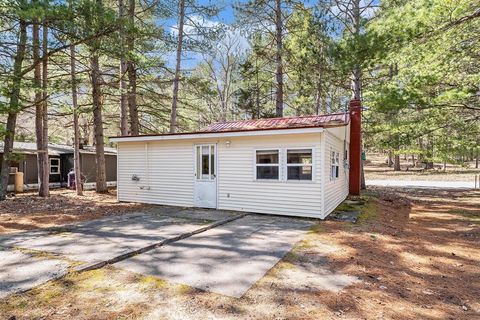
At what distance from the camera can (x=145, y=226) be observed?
22.4 ft

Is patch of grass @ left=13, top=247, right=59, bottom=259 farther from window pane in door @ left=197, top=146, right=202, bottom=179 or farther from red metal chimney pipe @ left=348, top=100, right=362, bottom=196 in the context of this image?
red metal chimney pipe @ left=348, top=100, right=362, bottom=196

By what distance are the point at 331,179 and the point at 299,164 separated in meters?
1.49

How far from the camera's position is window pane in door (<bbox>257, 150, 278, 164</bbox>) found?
823 cm

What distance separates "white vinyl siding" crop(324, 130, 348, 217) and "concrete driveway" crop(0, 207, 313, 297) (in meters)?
1.23

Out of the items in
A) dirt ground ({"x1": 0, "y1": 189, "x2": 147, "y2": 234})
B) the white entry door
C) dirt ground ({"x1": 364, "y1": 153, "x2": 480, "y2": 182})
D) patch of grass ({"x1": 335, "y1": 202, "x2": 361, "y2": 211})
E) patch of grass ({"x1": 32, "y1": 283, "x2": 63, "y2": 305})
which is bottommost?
patch of grass ({"x1": 32, "y1": 283, "x2": 63, "y2": 305})

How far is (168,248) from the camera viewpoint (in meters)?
5.15

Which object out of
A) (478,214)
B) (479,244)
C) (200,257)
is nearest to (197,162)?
(200,257)

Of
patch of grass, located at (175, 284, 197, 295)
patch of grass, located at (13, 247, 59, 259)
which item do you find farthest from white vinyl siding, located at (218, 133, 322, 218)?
patch of grass, located at (13, 247, 59, 259)

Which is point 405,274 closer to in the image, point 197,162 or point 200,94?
point 197,162

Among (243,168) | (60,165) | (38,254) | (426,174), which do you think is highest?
(60,165)

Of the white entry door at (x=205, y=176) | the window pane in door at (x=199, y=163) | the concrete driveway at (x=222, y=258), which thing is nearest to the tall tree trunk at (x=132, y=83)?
the window pane in door at (x=199, y=163)

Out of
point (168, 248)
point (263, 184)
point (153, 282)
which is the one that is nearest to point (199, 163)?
point (263, 184)

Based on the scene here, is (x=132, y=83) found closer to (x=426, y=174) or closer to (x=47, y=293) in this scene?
(x=47, y=293)

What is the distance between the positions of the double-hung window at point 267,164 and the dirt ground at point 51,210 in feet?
13.4
